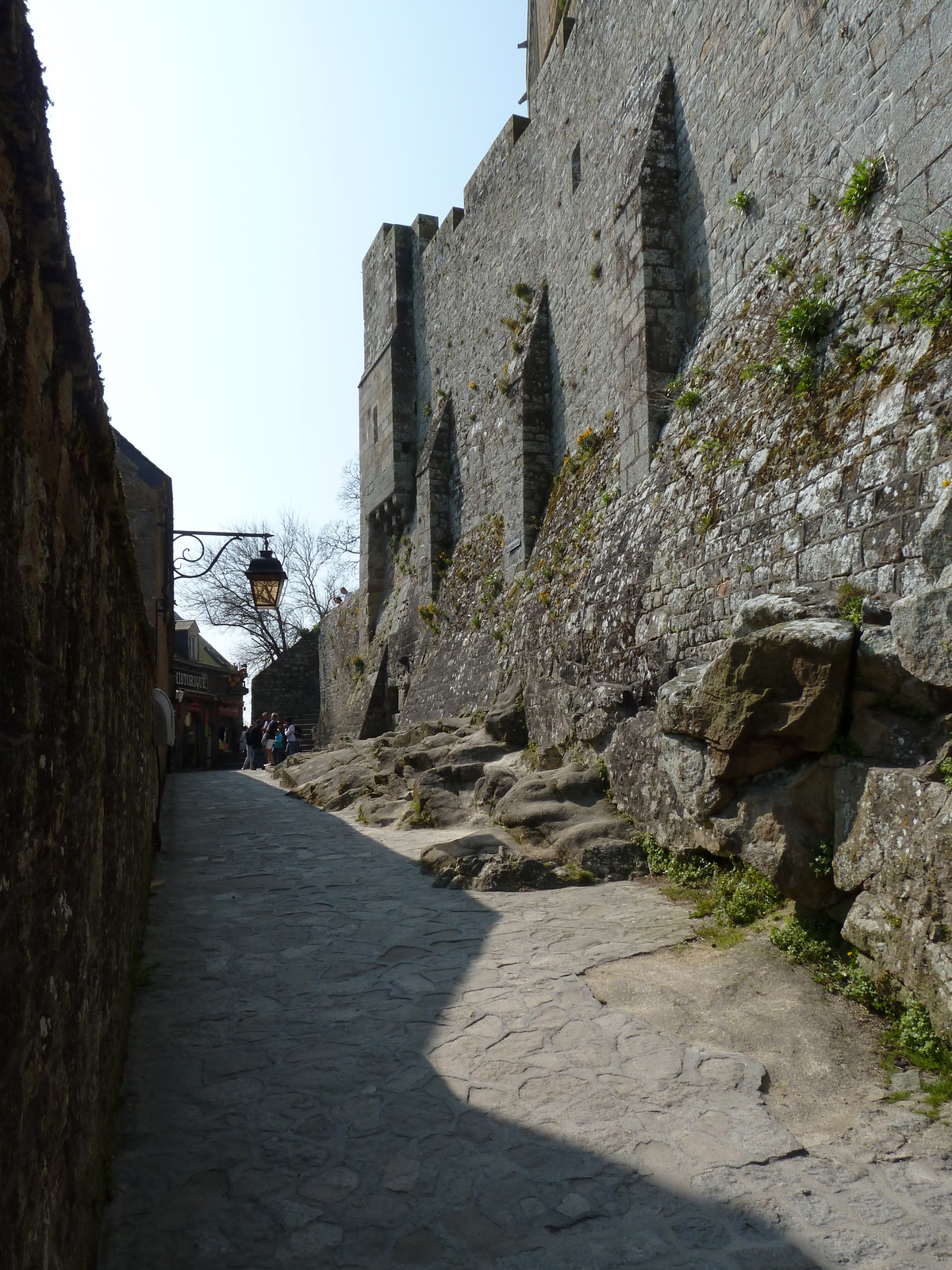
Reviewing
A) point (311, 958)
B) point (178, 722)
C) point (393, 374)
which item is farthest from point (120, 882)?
point (178, 722)

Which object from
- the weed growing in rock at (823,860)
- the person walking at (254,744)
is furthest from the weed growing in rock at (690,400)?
the person walking at (254,744)

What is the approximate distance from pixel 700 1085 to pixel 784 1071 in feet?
1.18

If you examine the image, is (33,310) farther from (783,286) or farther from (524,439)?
(524,439)

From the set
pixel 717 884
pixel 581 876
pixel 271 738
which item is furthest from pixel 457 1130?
pixel 271 738

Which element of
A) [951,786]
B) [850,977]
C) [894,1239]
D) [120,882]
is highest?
[951,786]

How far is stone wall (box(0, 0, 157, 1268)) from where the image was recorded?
1.48 metres

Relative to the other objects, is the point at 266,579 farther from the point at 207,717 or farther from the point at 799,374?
the point at 207,717

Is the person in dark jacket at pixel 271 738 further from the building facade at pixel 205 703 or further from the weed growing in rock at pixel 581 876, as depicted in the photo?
the weed growing in rock at pixel 581 876

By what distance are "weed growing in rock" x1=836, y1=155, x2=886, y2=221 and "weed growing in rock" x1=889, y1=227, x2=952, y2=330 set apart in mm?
1181

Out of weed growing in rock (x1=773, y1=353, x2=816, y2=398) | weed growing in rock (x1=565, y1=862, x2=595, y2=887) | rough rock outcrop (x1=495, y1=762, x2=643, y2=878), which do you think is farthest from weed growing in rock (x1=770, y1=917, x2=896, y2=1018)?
weed growing in rock (x1=773, y1=353, x2=816, y2=398)

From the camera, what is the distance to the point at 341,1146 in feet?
10.4

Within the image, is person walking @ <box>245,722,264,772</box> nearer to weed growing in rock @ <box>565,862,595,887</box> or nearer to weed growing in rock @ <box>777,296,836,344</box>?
weed growing in rock @ <box>565,862,595,887</box>

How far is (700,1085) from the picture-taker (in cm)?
351

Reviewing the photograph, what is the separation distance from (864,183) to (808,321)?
3.47ft
